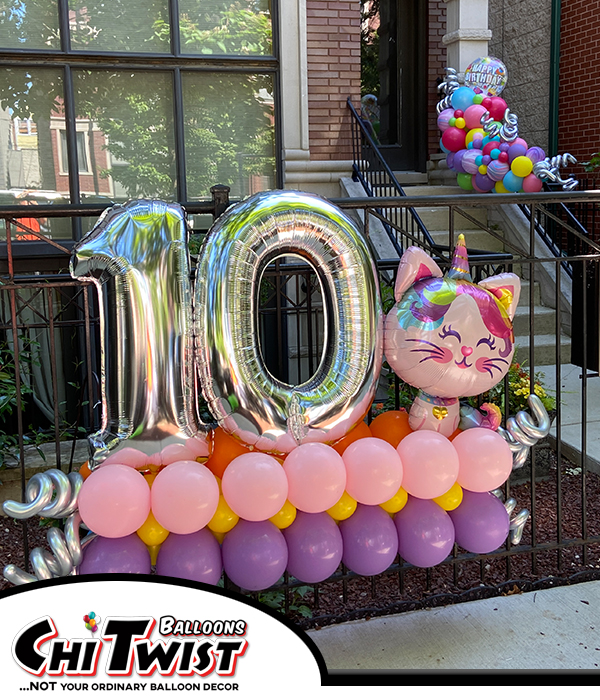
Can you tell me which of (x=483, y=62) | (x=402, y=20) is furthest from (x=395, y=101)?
A: (x=483, y=62)

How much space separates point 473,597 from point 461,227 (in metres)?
5.81

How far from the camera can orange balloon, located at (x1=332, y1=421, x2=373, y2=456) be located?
272cm

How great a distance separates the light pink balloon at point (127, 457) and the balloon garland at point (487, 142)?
20.4ft

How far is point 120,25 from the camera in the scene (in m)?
6.75

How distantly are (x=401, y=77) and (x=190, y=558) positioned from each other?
9.09 meters

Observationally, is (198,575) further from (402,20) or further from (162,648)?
(402,20)

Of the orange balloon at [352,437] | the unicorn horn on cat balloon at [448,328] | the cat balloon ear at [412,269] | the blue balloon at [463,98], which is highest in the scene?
the blue balloon at [463,98]

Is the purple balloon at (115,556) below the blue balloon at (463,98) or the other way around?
below

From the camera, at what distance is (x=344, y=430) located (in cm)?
262

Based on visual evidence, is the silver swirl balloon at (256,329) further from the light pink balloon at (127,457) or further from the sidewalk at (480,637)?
the sidewalk at (480,637)

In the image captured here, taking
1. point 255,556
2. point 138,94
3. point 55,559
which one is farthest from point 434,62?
point 55,559

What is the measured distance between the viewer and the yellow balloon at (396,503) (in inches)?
105

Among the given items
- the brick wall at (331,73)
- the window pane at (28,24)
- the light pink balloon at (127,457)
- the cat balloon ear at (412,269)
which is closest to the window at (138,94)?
the window pane at (28,24)

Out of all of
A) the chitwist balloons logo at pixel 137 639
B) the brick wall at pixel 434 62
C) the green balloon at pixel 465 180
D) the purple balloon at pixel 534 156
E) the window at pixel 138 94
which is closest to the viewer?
the chitwist balloons logo at pixel 137 639
